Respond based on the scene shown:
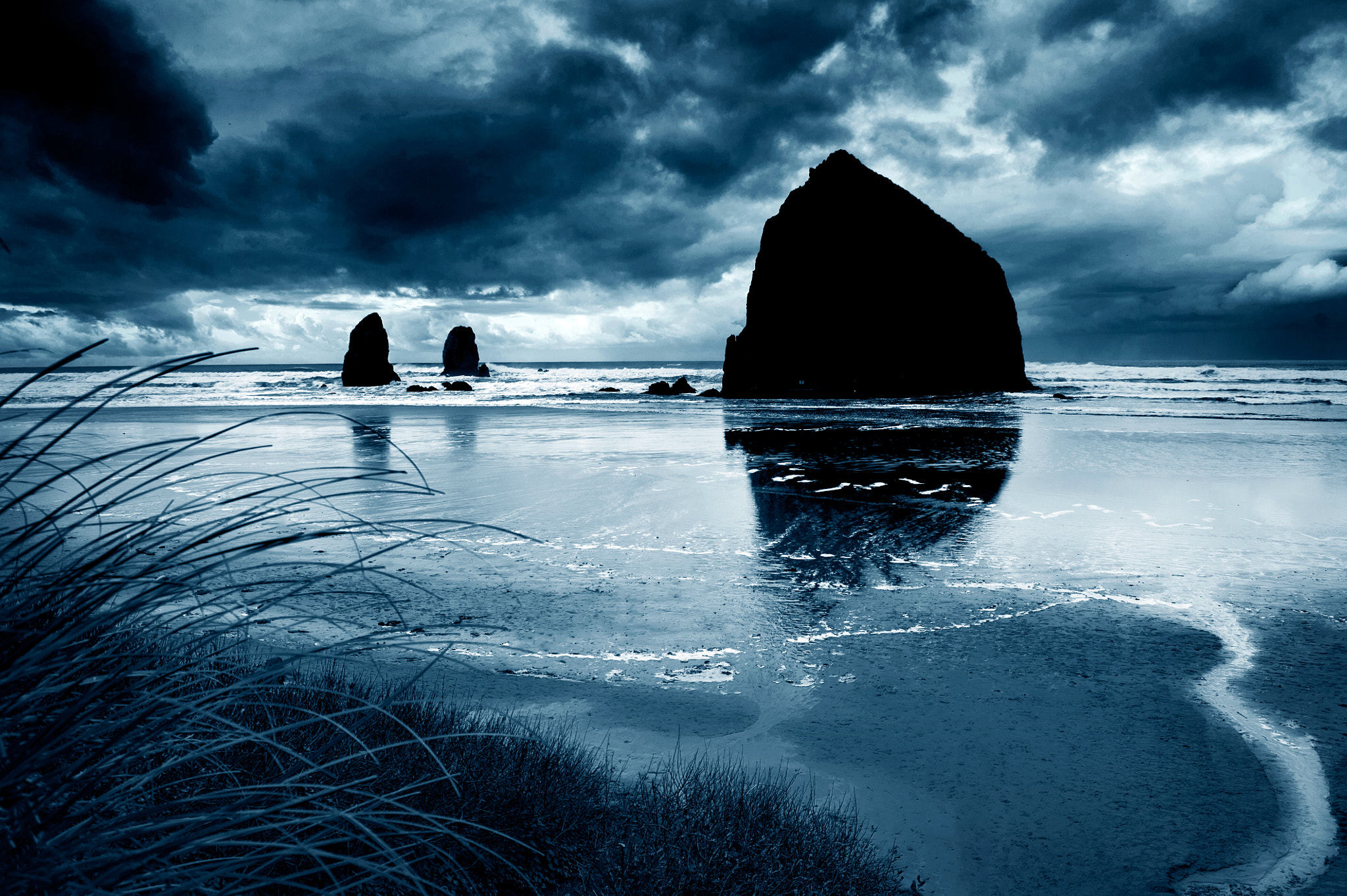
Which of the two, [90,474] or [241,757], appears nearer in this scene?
[241,757]

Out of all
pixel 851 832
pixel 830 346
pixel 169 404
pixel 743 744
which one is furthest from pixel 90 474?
pixel 830 346

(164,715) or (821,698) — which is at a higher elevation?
(164,715)

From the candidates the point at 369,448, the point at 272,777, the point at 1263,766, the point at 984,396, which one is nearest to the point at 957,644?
the point at 1263,766

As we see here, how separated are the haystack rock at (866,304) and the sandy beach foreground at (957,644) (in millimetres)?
38737

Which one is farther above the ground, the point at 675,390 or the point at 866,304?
the point at 866,304

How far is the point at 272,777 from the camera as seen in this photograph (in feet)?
7.75

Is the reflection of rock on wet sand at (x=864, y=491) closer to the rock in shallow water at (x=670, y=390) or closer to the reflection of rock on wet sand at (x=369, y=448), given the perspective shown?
the reflection of rock on wet sand at (x=369, y=448)

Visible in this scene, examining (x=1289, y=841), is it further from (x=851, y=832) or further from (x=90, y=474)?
(x=90, y=474)

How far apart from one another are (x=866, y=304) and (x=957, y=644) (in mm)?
48835

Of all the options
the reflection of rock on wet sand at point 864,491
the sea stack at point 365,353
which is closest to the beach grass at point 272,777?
the reflection of rock on wet sand at point 864,491

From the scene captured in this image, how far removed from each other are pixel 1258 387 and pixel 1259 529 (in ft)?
132

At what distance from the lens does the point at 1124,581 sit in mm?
5656

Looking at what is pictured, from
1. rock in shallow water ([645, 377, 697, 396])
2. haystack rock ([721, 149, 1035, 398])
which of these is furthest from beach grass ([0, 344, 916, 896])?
haystack rock ([721, 149, 1035, 398])

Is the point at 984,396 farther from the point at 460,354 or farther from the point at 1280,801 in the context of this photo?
A: the point at 460,354
